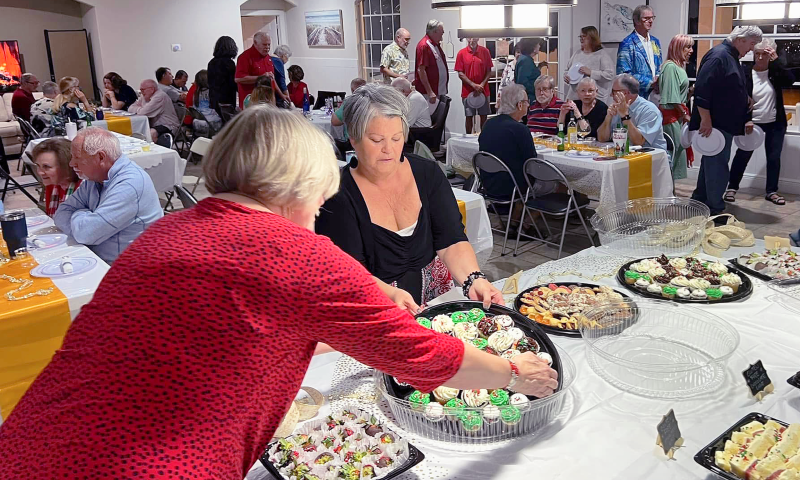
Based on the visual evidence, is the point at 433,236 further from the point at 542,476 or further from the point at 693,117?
Answer: the point at 693,117

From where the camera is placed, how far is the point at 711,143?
534cm

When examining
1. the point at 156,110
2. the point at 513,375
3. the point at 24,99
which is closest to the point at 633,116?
the point at 513,375

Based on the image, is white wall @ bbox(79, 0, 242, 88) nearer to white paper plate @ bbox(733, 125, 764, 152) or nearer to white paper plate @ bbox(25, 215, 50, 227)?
white paper plate @ bbox(25, 215, 50, 227)

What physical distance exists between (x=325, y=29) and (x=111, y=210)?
1101cm

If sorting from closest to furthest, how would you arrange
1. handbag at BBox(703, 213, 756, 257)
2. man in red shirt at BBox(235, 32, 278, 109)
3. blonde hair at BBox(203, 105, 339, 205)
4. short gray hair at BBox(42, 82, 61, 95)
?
blonde hair at BBox(203, 105, 339, 205), handbag at BBox(703, 213, 756, 257), man in red shirt at BBox(235, 32, 278, 109), short gray hair at BBox(42, 82, 61, 95)

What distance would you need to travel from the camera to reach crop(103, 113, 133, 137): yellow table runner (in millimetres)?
7863

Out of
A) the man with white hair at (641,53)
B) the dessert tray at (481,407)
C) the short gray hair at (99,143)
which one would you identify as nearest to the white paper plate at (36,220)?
the short gray hair at (99,143)

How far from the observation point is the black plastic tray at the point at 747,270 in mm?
2217

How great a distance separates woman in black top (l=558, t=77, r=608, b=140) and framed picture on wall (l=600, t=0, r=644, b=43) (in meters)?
2.76

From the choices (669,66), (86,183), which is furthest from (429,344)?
(669,66)

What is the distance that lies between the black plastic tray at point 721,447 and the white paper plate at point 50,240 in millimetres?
2803

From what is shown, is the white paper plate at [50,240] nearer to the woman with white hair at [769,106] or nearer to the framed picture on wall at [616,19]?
the woman with white hair at [769,106]

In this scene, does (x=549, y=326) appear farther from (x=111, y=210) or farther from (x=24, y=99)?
(x=24, y=99)

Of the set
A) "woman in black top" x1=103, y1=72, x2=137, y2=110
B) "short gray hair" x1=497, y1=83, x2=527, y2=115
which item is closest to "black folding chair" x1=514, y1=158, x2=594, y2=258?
"short gray hair" x1=497, y1=83, x2=527, y2=115
